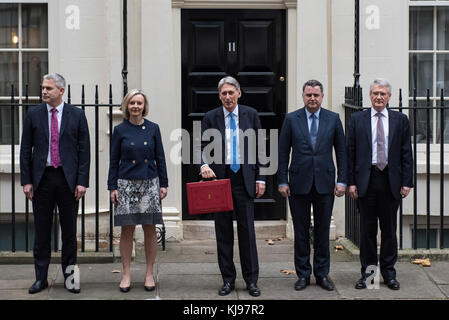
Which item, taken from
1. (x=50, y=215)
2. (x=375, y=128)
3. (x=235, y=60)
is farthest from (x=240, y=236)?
(x=235, y=60)

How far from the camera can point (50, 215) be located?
8.09m

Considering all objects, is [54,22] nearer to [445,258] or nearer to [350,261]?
[350,261]

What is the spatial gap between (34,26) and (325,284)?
503cm

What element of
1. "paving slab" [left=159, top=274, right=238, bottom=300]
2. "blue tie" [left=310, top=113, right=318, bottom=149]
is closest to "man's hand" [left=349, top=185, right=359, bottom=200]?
"blue tie" [left=310, top=113, right=318, bottom=149]

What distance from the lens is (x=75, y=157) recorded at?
7.98m

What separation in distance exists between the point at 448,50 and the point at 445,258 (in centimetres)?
294

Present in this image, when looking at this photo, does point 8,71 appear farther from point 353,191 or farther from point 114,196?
point 353,191

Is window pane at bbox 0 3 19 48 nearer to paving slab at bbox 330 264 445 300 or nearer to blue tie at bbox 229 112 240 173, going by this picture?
blue tie at bbox 229 112 240 173

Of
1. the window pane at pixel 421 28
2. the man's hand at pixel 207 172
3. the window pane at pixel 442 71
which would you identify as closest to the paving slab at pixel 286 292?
the man's hand at pixel 207 172

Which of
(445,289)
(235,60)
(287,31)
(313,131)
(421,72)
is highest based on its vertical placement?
(287,31)

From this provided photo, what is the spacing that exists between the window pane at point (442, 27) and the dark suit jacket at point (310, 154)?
345 cm

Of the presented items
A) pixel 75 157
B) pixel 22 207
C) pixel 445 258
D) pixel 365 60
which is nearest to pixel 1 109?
pixel 22 207

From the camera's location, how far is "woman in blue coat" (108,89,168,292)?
25.7ft
